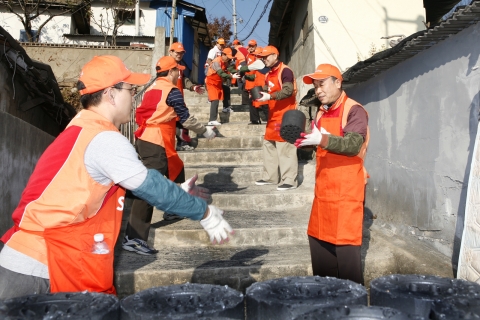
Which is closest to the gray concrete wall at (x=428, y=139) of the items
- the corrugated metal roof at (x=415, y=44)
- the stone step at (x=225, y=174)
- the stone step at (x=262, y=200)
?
the corrugated metal roof at (x=415, y=44)

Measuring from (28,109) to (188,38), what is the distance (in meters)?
16.5

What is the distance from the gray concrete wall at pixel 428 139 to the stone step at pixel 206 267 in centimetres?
138

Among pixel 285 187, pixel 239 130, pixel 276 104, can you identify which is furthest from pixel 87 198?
pixel 239 130

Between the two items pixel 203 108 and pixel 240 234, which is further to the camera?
pixel 203 108

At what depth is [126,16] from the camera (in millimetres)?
25484

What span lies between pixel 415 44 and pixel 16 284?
442 centimetres

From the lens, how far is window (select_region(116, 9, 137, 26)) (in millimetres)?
24608

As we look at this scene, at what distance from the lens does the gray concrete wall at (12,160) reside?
4.68m

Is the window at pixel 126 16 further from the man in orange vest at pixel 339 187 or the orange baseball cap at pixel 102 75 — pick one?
the orange baseball cap at pixel 102 75

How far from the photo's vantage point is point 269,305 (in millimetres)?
1951

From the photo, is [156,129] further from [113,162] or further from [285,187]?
[113,162]

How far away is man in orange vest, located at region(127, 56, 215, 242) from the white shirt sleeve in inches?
116

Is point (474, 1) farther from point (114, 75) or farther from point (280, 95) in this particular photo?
point (280, 95)

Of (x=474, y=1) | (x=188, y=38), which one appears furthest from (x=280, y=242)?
(x=188, y=38)
